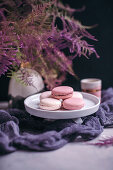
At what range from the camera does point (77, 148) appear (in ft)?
2.11

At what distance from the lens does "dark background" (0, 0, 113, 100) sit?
45.4 inches

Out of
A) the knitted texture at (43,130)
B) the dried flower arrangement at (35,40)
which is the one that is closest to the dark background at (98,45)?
the dried flower arrangement at (35,40)

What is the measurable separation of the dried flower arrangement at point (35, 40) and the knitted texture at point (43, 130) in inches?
6.5

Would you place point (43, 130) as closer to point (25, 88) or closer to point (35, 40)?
point (25, 88)

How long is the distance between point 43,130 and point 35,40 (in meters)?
0.35

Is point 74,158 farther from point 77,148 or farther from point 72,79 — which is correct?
point 72,79

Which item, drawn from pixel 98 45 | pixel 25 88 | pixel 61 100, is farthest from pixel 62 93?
pixel 98 45

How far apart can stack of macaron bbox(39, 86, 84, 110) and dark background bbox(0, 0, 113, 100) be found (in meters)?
0.44

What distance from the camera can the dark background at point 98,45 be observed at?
1.15 meters

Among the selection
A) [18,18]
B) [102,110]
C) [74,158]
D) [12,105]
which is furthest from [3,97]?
[74,158]

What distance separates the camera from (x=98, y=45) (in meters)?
1.18

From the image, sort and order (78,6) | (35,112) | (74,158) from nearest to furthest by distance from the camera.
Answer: (74,158) → (35,112) → (78,6)

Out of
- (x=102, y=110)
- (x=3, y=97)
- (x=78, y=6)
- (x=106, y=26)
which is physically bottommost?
(x=3, y=97)

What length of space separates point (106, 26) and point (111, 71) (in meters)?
0.25
